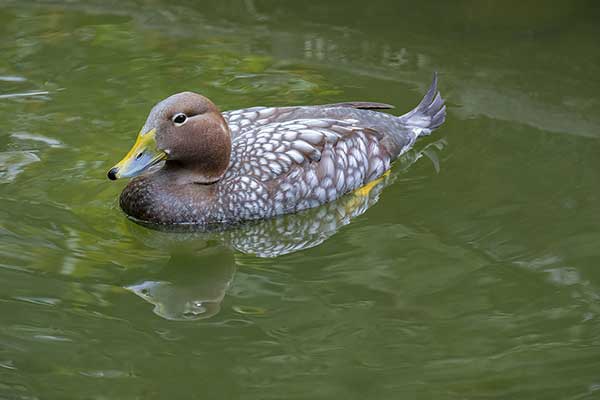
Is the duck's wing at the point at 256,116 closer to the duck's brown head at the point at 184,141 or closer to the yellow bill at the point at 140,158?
the duck's brown head at the point at 184,141

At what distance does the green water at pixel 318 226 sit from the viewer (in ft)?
18.7

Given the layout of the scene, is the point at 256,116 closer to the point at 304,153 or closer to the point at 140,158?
the point at 304,153

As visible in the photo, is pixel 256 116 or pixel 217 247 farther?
pixel 256 116

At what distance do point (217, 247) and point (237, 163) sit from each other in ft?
2.38

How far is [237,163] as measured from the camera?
307 inches

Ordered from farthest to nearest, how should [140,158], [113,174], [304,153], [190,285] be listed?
[304,153] < [140,158] < [113,174] < [190,285]

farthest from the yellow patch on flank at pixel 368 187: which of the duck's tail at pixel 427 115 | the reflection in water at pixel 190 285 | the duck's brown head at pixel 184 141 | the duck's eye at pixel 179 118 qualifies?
the duck's eye at pixel 179 118

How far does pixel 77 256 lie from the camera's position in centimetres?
684

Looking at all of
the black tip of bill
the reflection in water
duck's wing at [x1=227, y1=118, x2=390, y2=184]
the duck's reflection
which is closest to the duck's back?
duck's wing at [x1=227, y1=118, x2=390, y2=184]

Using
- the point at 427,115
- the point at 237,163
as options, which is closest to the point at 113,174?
the point at 237,163

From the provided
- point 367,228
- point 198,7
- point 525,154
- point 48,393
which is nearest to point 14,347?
point 48,393

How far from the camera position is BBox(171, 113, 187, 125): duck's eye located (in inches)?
290

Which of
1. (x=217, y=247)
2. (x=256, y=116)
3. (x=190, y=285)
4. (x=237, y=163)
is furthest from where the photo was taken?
(x=256, y=116)

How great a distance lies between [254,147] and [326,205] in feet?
2.24
